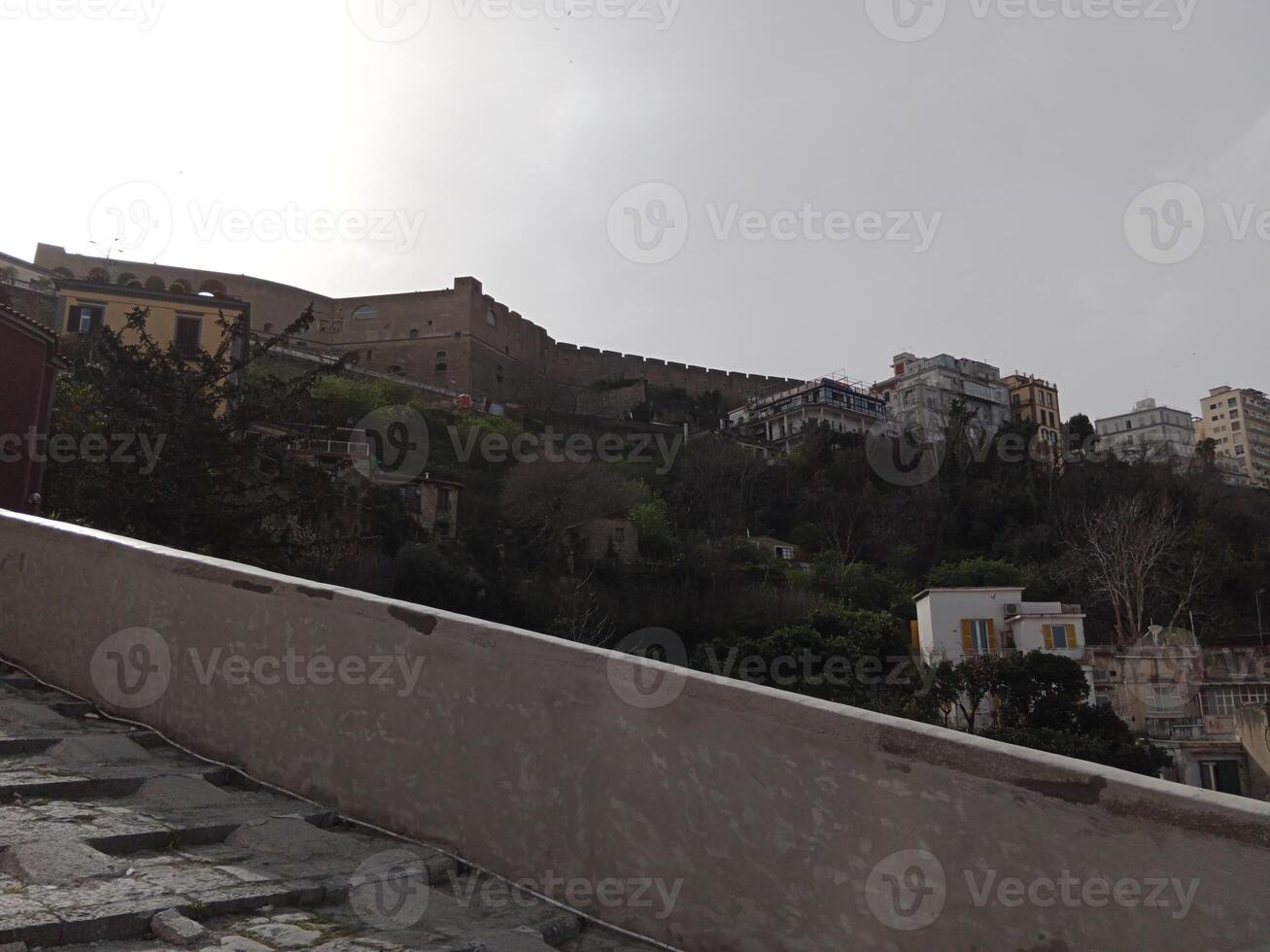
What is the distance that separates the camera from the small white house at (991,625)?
27578 millimetres

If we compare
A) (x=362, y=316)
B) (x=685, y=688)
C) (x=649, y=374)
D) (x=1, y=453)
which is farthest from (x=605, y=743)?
(x=649, y=374)

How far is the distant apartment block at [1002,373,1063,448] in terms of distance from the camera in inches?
2830

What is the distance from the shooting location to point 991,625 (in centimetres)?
2875

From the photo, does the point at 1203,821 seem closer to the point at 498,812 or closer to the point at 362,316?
the point at 498,812

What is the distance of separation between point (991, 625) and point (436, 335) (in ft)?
140
